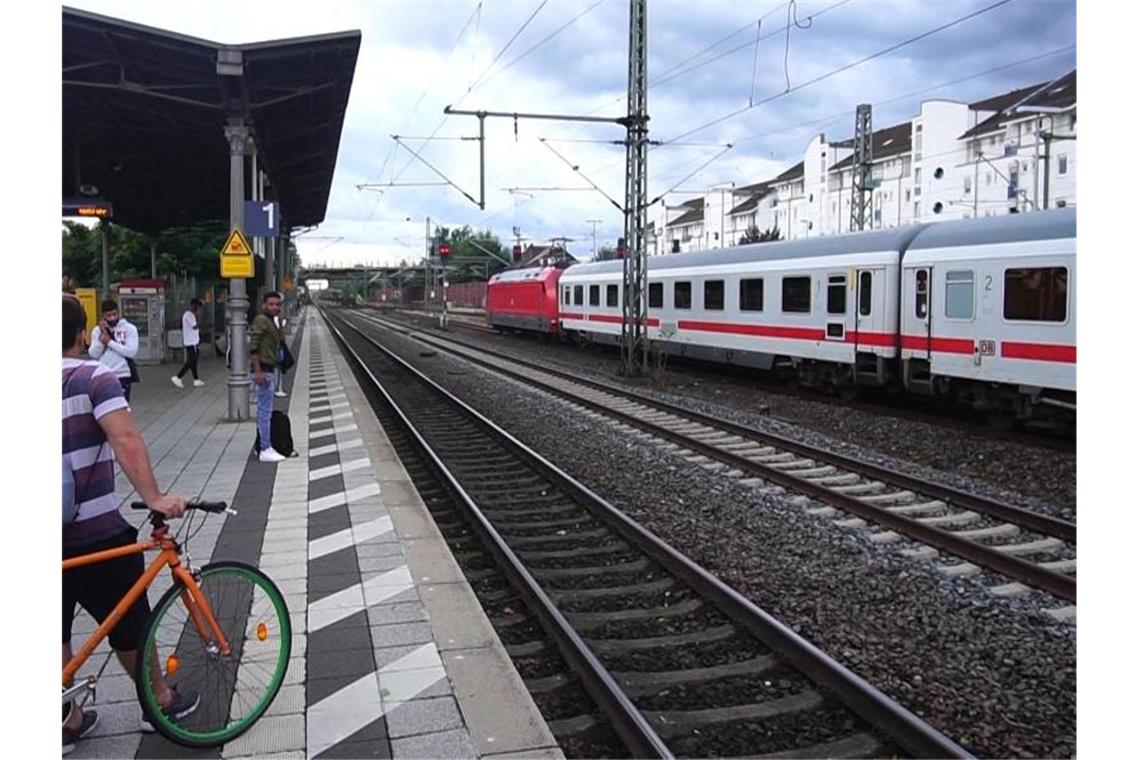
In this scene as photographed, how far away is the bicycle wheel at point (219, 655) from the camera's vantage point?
3986mm

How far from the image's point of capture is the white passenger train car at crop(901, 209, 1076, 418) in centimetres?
1241

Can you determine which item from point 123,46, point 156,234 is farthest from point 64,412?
point 156,234

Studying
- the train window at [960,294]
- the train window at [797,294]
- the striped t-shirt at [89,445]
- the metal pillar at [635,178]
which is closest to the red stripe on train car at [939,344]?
the train window at [960,294]

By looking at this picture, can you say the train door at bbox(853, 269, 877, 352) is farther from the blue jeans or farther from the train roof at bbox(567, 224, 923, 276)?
the blue jeans

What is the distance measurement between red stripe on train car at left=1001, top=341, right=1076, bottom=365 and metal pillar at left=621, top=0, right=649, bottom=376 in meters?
9.31

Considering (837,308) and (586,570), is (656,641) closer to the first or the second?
(586,570)

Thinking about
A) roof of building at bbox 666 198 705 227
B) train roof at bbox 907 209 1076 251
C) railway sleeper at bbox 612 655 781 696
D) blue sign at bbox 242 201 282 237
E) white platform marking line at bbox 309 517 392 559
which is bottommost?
railway sleeper at bbox 612 655 781 696

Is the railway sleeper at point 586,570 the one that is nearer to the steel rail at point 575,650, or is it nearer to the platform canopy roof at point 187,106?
the steel rail at point 575,650

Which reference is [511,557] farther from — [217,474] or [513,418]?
[513,418]

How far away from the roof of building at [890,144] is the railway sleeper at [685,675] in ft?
259

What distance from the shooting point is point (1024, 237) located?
12977 mm

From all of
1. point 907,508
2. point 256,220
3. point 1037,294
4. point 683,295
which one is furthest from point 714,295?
point 907,508

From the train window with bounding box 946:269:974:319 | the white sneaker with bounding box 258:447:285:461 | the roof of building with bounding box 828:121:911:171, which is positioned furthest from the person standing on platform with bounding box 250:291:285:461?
the roof of building with bounding box 828:121:911:171

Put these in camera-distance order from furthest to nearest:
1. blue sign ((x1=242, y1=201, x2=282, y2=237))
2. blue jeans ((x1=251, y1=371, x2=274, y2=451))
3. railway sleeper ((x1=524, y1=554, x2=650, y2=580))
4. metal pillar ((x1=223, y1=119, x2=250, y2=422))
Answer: blue sign ((x1=242, y1=201, x2=282, y2=237))
metal pillar ((x1=223, y1=119, x2=250, y2=422))
blue jeans ((x1=251, y1=371, x2=274, y2=451))
railway sleeper ((x1=524, y1=554, x2=650, y2=580))
